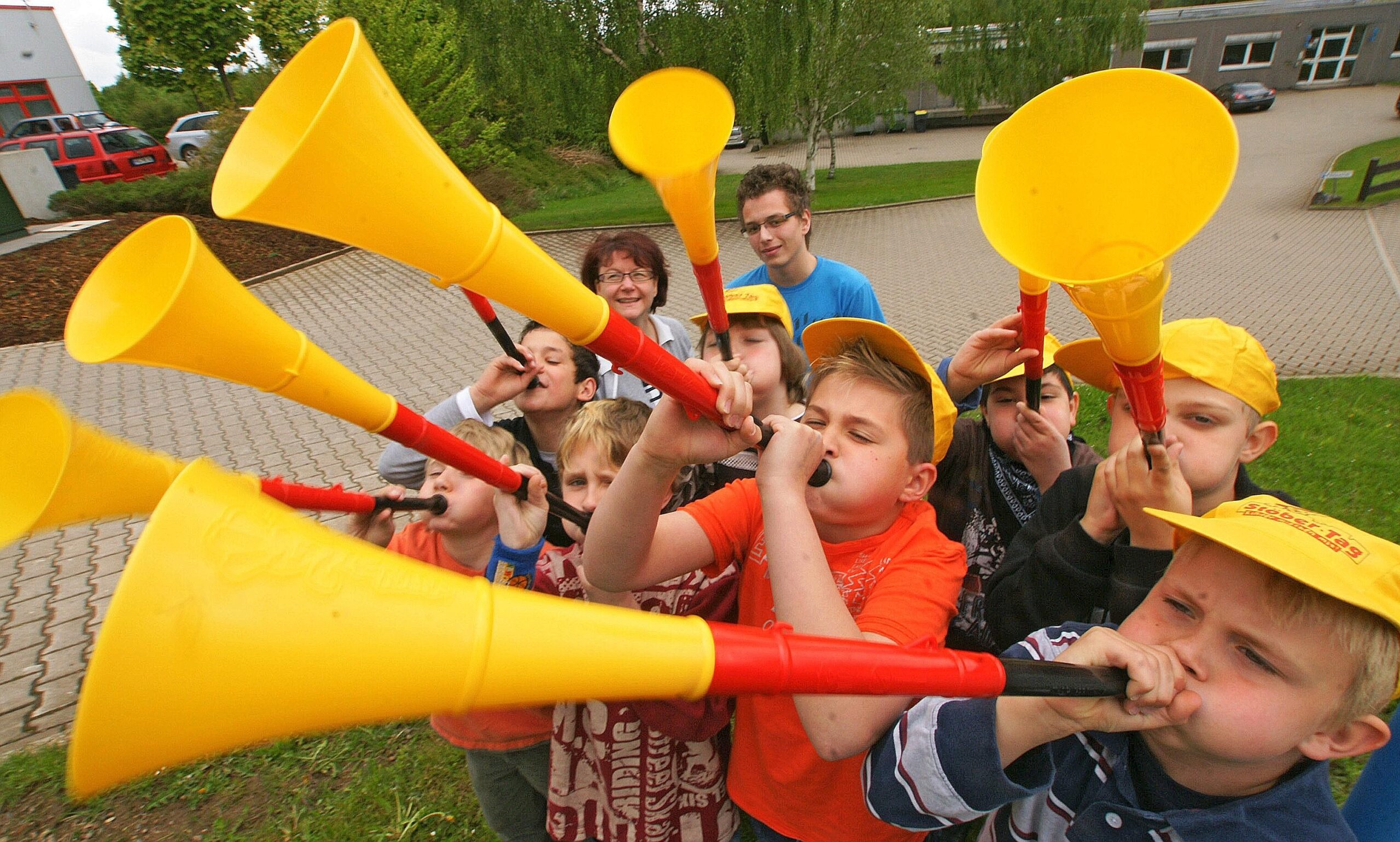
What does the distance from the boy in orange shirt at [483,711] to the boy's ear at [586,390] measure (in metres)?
0.42

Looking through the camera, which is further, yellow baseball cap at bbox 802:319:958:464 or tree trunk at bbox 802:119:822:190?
tree trunk at bbox 802:119:822:190

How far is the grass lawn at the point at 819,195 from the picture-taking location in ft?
58.0

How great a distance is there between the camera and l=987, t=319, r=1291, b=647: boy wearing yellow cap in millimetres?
1502

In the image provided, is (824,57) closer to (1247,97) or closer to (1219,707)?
(1219,707)

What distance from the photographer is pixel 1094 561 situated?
1.61m

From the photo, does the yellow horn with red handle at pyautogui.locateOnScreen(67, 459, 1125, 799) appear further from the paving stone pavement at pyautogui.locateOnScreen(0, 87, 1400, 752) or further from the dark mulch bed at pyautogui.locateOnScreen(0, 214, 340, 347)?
the dark mulch bed at pyautogui.locateOnScreen(0, 214, 340, 347)

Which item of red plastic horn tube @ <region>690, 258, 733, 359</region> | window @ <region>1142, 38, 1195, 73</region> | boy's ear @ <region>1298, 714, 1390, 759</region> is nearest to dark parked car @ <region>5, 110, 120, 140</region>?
red plastic horn tube @ <region>690, 258, 733, 359</region>

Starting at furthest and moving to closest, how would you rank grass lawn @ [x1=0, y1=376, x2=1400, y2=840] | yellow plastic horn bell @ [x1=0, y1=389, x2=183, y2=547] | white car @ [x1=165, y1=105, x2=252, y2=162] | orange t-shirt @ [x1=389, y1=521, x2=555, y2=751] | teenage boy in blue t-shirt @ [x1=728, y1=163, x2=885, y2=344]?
white car @ [x1=165, y1=105, x2=252, y2=162]
teenage boy in blue t-shirt @ [x1=728, y1=163, x2=885, y2=344]
grass lawn @ [x1=0, y1=376, x2=1400, y2=840]
orange t-shirt @ [x1=389, y1=521, x2=555, y2=751]
yellow plastic horn bell @ [x1=0, y1=389, x2=183, y2=547]

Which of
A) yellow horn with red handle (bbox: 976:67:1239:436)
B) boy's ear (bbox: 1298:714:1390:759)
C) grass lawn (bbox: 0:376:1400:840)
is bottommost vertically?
grass lawn (bbox: 0:376:1400:840)

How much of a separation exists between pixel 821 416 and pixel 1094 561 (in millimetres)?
703

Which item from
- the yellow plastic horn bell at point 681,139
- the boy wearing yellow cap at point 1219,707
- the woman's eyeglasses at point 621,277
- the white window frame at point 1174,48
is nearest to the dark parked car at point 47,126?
the woman's eyeglasses at point 621,277

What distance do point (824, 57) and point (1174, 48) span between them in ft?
104

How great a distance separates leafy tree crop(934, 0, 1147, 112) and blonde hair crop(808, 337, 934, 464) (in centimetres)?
2331

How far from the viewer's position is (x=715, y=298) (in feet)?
5.48
